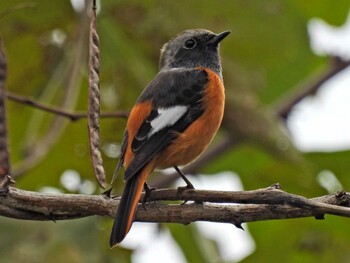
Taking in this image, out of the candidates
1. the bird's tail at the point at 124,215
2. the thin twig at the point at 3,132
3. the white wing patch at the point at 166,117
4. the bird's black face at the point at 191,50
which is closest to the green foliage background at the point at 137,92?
the bird's black face at the point at 191,50

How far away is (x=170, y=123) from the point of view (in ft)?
13.7

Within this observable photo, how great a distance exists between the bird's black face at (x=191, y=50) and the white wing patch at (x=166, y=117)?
1030mm

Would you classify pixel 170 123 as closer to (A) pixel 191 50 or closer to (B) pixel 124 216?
(B) pixel 124 216

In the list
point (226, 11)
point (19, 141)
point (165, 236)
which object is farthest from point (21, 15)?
point (165, 236)

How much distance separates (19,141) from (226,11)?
4.85 ft

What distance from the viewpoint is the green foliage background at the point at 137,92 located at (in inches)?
195

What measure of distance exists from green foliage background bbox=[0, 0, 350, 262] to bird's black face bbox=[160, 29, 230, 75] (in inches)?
2.6

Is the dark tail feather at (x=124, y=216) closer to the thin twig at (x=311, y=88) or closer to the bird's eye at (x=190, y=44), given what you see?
the bird's eye at (x=190, y=44)

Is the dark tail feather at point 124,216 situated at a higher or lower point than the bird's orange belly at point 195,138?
higher

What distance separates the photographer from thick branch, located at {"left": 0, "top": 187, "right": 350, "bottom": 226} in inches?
118

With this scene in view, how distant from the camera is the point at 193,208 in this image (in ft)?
10.6

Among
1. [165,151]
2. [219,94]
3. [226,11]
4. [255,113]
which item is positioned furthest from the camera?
[226,11]

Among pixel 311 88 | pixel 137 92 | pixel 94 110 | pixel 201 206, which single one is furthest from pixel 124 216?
pixel 311 88

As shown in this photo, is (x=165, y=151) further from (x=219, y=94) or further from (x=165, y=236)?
(x=165, y=236)
